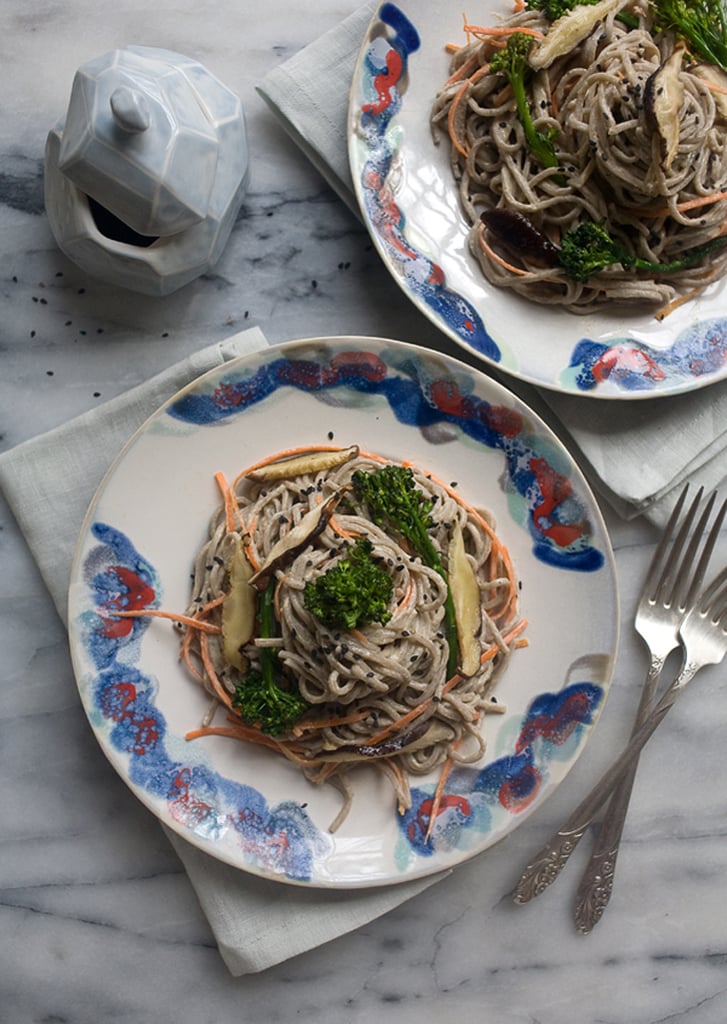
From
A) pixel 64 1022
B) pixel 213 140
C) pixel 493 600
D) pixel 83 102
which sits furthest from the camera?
pixel 64 1022

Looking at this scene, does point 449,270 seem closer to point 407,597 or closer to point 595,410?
point 595,410

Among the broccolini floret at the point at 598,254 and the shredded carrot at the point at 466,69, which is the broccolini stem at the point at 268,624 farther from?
the shredded carrot at the point at 466,69

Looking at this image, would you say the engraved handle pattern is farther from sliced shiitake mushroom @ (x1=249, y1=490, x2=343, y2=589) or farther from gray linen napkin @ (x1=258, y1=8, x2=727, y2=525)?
sliced shiitake mushroom @ (x1=249, y1=490, x2=343, y2=589)

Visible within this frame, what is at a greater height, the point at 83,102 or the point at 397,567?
the point at 83,102

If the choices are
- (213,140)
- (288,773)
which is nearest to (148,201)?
(213,140)

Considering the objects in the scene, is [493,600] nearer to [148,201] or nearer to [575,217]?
[575,217]

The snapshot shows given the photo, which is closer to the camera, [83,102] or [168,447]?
[83,102]

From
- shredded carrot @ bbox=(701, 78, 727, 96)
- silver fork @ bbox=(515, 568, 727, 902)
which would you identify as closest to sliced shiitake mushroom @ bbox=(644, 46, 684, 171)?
shredded carrot @ bbox=(701, 78, 727, 96)

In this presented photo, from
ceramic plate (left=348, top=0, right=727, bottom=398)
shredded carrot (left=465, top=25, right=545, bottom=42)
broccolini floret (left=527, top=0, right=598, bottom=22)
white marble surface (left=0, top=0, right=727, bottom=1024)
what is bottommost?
white marble surface (left=0, top=0, right=727, bottom=1024)
